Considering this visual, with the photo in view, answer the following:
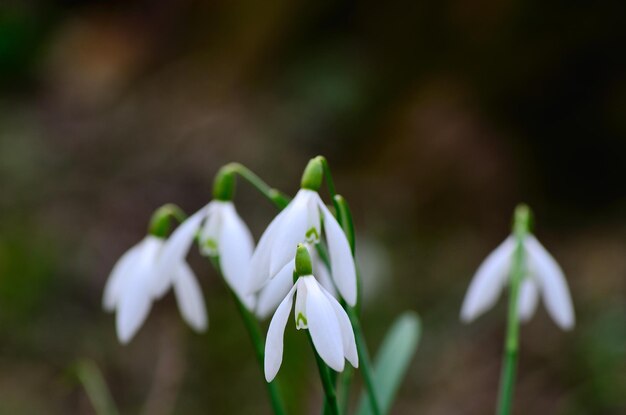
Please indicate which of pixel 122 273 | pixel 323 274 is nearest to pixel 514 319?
pixel 323 274

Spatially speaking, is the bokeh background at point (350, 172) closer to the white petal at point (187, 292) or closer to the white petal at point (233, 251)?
the white petal at point (187, 292)

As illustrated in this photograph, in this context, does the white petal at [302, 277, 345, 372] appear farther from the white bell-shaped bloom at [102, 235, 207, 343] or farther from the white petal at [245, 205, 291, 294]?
the white bell-shaped bloom at [102, 235, 207, 343]

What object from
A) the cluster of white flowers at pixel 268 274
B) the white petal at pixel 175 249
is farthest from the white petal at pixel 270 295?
the white petal at pixel 175 249

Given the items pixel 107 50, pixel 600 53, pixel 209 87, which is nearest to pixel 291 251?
Answer: pixel 600 53

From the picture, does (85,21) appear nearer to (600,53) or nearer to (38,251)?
(38,251)

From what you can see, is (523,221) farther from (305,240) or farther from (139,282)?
(139,282)
